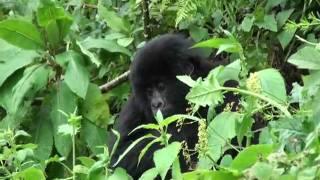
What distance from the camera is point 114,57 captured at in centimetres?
472

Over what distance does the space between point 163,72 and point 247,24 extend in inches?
22.4

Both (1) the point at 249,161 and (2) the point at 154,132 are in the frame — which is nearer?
(1) the point at 249,161

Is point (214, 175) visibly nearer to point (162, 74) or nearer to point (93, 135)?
point (162, 74)

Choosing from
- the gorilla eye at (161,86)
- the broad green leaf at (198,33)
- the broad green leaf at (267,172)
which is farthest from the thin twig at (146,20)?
A: the broad green leaf at (267,172)

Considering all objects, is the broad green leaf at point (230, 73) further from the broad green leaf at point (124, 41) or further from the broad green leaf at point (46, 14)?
the broad green leaf at point (124, 41)

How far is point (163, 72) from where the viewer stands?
13.5 ft

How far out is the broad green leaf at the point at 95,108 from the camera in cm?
428

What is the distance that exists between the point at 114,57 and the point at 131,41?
13 cm

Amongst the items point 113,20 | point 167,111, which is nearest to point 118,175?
point 167,111

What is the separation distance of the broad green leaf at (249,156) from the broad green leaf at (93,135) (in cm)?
235

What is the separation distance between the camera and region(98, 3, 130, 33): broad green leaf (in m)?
4.83

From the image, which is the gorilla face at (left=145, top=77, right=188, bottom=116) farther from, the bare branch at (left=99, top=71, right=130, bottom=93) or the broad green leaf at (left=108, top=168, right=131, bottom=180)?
the broad green leaf at (left=108, top=168, right=131, bottom=180)

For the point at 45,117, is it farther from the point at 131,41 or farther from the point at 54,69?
the point at 131,41

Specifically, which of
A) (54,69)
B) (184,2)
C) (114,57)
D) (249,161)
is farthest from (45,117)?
(249,161)
